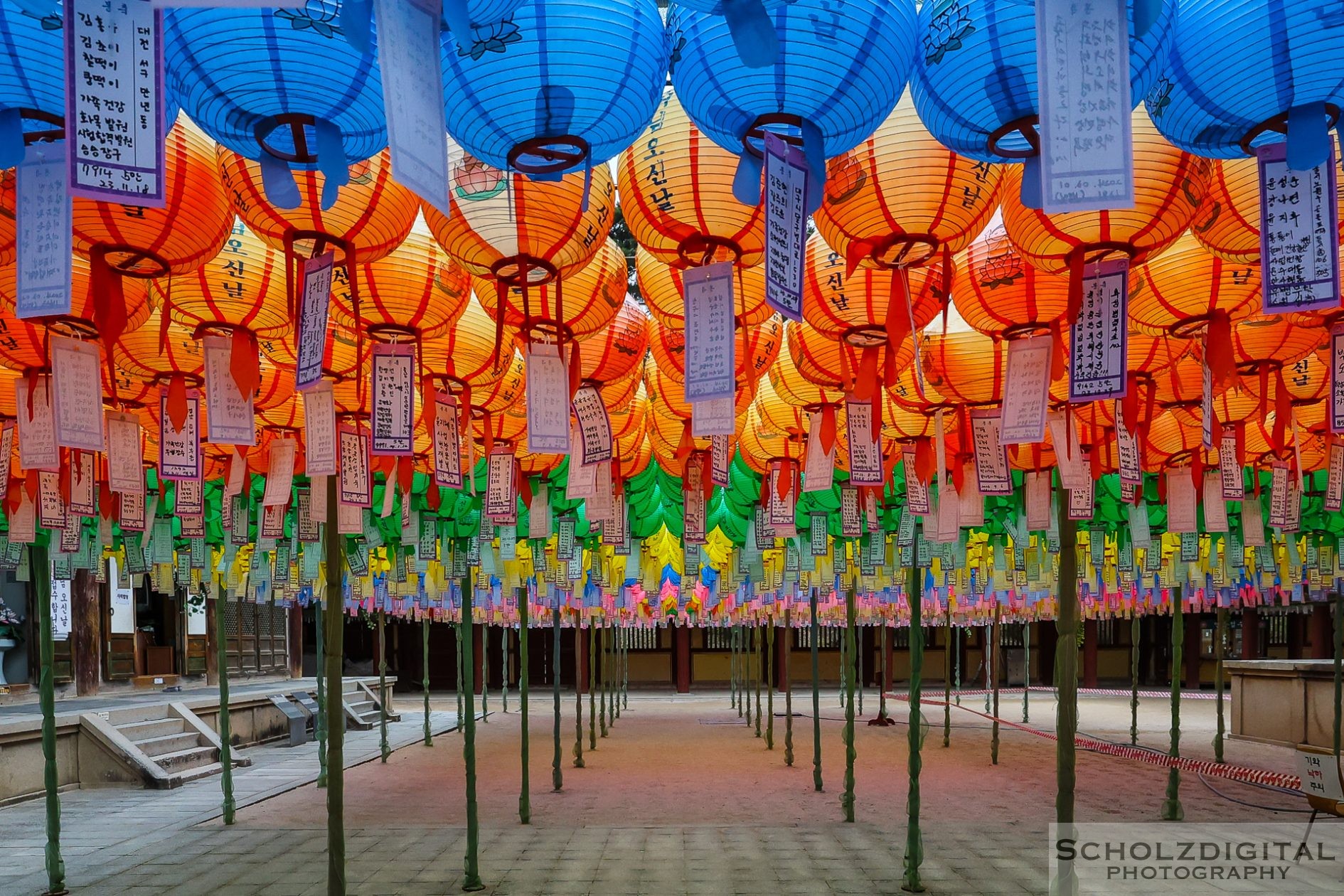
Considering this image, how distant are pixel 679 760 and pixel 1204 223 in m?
10.2

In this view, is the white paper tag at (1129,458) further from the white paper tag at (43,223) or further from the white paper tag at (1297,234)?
the white paper tag at (43,223)

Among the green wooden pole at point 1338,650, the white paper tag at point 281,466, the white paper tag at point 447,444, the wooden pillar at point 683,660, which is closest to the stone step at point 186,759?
the white paper tag at point 281,466

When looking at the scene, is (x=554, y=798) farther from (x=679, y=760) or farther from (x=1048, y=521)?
(x=1048, y=521)

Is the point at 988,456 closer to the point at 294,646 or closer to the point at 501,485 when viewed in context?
the point at 501,485

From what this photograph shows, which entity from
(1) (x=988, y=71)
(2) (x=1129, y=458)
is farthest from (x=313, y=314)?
(2) (x=1129, y=458)

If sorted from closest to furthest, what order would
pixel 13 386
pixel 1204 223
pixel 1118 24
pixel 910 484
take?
1. pixel 1118 24
2. pixel 1204 223
3. pixel 13 386
4. pixel 910 484

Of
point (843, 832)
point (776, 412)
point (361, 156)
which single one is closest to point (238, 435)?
point (361, 156)

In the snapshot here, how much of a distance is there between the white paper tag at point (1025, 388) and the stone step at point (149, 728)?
421 inches

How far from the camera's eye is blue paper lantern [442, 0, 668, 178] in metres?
2.27

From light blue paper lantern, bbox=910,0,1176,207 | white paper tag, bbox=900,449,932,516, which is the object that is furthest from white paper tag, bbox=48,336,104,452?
white paper tag, bbox=900,449,932,516

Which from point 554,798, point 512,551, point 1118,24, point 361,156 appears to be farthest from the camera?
point 554,798

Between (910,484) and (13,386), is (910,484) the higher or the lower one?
the lower one

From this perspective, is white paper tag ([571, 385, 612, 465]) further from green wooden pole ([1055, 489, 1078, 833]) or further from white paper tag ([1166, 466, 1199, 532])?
white paper tag ([1166, 466, 1199, 532])

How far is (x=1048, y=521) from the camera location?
6859 mm
